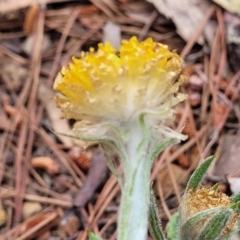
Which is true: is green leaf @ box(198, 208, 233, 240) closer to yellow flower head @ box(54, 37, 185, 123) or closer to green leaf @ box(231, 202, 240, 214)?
green leaf @ box(231, 202, 240, 214)

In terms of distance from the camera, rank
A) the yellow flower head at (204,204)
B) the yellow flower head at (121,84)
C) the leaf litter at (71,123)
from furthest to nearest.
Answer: the leaf litter at (71,123), the yellow flower head at (204,204), the yellow flower head at (121,84)

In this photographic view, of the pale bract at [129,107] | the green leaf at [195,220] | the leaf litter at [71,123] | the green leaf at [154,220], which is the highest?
the pale bract at [129,107]

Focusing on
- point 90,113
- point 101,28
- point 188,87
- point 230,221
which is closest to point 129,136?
point 90,113

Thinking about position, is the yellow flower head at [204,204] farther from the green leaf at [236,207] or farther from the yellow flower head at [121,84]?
the yellow flower head at [121,84]

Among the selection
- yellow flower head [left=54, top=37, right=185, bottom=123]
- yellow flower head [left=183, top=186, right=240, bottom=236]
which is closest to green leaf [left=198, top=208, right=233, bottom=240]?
yellow flower head [left=183, top=186, right=240, bottom=236]

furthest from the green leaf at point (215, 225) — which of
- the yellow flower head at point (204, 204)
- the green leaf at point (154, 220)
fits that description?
the green leaf at point (154, 220)

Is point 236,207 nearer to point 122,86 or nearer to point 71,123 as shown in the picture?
point 122,86

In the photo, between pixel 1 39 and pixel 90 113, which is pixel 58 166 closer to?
pixel 1 39
